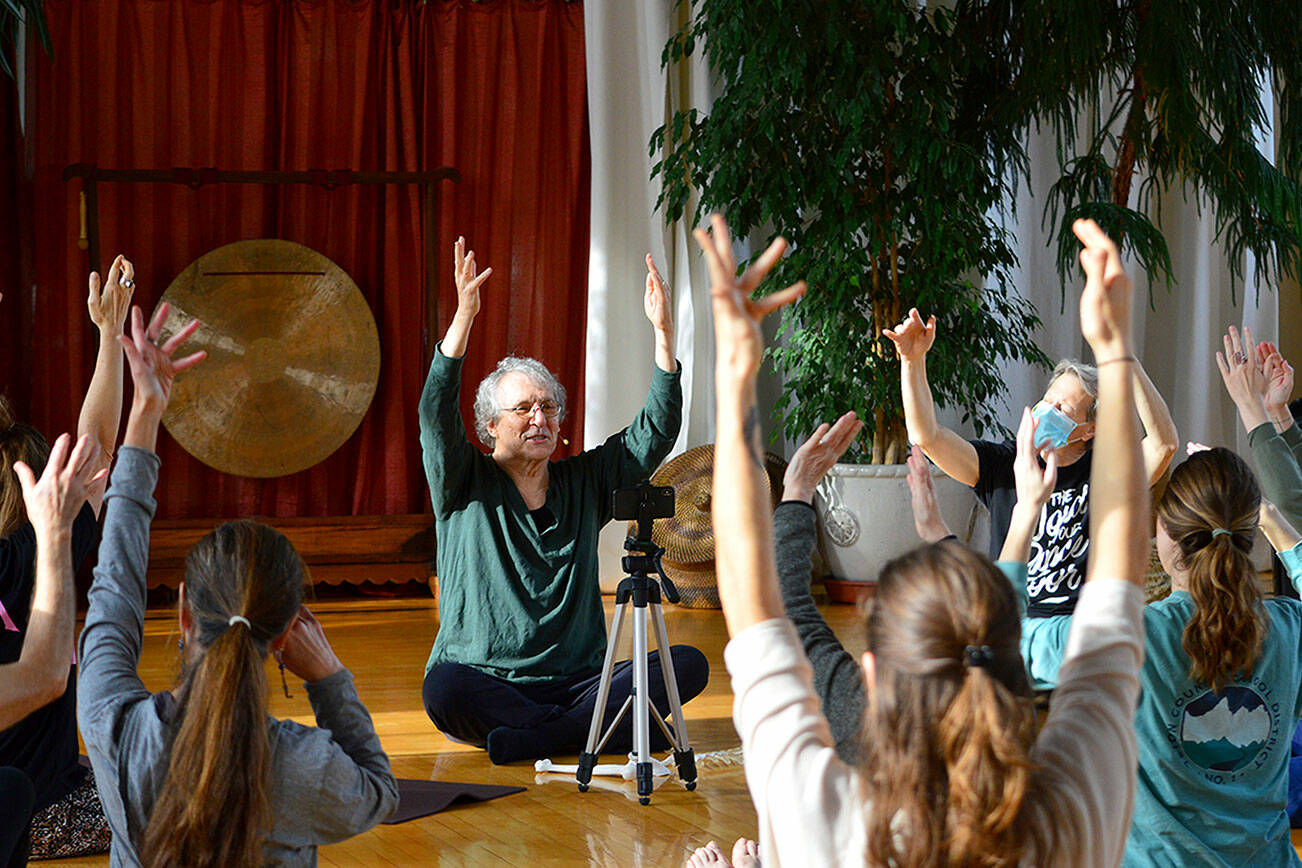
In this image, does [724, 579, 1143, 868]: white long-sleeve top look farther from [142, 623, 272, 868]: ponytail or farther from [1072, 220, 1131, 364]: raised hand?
[142, 623, 272, 868]: ponytail

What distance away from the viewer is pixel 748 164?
511 cm

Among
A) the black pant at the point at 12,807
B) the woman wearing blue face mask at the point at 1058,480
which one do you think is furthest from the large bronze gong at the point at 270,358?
the black pant at the point at 12,807

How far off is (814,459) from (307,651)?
1.87ft

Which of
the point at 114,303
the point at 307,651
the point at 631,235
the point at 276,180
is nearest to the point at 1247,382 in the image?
the point at 307,651

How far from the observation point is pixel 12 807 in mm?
1753

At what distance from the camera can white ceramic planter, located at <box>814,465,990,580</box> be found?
5.38 m

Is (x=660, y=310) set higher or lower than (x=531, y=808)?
higher

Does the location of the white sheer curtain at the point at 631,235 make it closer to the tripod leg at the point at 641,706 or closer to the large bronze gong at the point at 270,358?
the large bronze gong at the point at 270,358

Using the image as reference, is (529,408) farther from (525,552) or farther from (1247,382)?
(1247,382)

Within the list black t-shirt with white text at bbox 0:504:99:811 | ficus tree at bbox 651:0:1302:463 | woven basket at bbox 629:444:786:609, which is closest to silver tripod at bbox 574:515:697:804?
black t-shirt with white text at bbox 0:504:99:811

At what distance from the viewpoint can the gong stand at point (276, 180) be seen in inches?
212

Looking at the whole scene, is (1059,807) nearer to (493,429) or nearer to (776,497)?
(493,429)

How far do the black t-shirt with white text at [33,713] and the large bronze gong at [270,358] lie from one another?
11.8ft

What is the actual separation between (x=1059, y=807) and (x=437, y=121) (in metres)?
5.38
